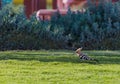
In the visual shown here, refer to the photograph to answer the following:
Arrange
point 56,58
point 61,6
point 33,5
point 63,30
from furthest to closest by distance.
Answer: point 33,5
point 61,6
point 63,30
point 56,58

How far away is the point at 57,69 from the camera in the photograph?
952 centimetres

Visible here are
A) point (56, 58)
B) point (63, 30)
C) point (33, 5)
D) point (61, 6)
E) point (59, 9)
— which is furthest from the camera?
point (33, 5)

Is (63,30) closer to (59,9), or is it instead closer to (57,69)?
(59,9)

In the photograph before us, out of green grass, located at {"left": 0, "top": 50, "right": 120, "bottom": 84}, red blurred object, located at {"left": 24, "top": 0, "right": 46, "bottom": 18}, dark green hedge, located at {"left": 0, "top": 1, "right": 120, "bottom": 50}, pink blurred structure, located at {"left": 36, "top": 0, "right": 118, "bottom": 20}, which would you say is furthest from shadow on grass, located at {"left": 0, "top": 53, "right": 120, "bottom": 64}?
red blurred object, located at {"left": 24, "top": 0, "right": 46, "bottom": 18}

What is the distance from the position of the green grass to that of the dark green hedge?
1.90 metres

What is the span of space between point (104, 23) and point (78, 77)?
20.0 feet

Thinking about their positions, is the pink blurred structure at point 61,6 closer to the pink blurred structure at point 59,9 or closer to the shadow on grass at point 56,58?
the pink blurred structure at point 59,9

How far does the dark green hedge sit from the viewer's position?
13812mm

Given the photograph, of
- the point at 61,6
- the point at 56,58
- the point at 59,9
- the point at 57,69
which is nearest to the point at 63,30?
the point at 59,9

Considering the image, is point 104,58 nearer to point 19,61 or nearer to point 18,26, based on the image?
point 19,61

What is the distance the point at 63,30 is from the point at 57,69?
4.72m

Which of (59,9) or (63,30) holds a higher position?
(59,9)

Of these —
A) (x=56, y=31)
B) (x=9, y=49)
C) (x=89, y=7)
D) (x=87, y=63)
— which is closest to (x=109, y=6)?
(x=89, y=7)

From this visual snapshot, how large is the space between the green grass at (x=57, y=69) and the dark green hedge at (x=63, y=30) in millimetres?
1897
